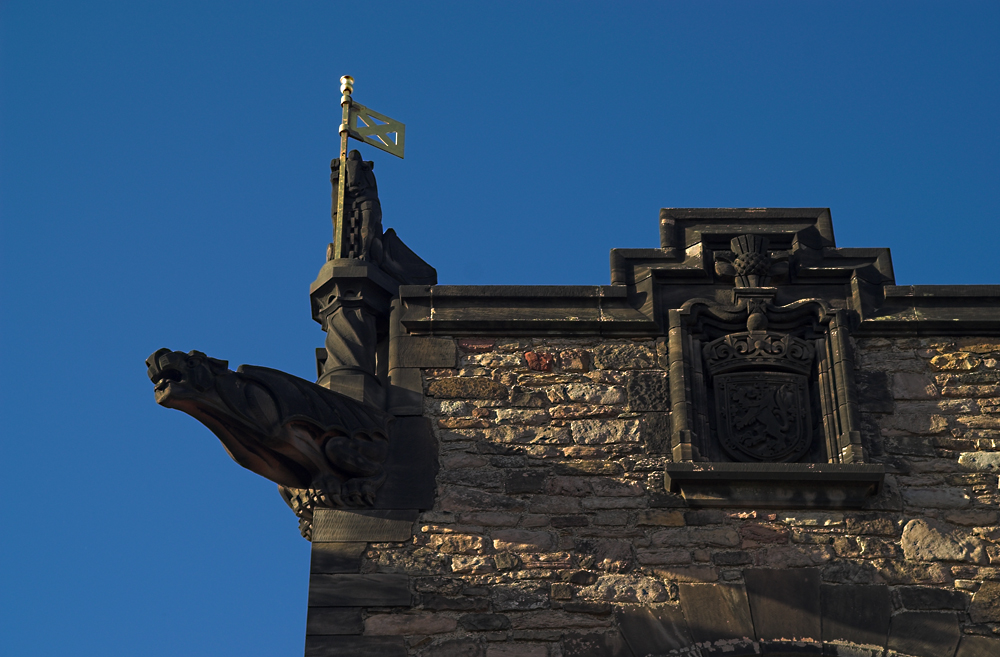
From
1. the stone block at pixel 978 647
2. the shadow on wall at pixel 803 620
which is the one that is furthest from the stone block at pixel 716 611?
the stone block at pixel 978 647

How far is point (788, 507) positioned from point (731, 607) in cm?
77

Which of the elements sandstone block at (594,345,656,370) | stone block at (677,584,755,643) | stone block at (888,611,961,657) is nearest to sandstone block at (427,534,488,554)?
stone block at (677,584,755,643)

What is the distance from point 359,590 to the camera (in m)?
8.73

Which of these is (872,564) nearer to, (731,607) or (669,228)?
(731,607)

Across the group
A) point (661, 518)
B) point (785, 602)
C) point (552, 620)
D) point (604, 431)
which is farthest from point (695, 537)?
point (552, 620)

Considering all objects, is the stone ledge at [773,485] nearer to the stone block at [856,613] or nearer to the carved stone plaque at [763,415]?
the carved stone plaque at [763,415]

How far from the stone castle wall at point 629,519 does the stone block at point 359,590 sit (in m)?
0.05

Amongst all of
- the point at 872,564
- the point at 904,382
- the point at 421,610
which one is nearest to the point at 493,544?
the point at 421,610

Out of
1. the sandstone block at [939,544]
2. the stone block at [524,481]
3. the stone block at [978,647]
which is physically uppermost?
the stone block at [524,481]

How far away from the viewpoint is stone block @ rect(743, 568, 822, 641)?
28.0ft

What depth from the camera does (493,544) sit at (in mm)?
8938

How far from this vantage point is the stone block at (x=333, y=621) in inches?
338

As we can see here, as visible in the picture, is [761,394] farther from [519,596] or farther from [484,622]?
[484,622]

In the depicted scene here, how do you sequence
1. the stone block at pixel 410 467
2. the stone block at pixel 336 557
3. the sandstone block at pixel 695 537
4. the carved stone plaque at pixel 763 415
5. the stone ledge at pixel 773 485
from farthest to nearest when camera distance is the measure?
the carved stone plaque at pixel 763 415 < the stone block at pixel 410 467 < the stone ledge at pixel 773 485 < the sandstone block at pixel 695 537 < the stone block at pixel 336 557
